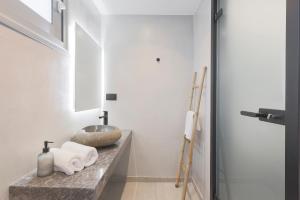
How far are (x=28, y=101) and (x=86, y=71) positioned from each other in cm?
110

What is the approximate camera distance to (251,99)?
1.39 metres

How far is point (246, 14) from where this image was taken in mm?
1467

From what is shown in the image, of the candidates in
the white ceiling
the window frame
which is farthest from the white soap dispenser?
the white ceiling

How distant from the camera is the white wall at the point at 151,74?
3057 mm

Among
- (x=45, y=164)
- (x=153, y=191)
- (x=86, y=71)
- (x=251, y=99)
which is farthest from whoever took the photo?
(x=153, y=191)

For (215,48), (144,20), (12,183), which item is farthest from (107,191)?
(144,20)

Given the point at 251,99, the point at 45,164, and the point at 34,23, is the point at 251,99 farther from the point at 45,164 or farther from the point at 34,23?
the point at 34,23

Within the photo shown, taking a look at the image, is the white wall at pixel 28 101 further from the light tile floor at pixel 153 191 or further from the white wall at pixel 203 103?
the white wall at pixel 203 103

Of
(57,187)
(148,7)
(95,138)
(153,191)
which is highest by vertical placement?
(148,7)

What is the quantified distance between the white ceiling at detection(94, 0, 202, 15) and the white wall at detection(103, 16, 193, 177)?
100 mm

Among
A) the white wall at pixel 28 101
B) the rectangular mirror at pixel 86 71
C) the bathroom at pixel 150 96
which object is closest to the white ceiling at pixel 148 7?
the bathroom at pixel 150 96

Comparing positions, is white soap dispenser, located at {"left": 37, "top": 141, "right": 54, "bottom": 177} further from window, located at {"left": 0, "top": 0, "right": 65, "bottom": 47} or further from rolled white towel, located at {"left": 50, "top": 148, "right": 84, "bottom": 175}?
window, located at {"left": 0, "top": 0, "right": 65, "bottom": 47}

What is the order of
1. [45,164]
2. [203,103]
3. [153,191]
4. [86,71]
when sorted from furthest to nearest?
1. [153,191]
2. [203,103]
3. [86,71]
4. [45,164]

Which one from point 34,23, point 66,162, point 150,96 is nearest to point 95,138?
point 66,162
